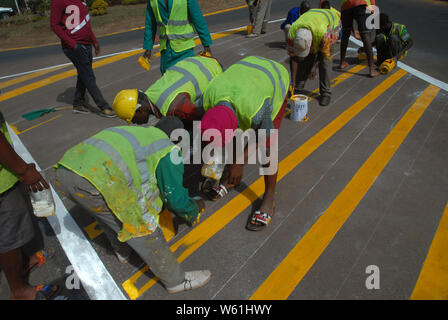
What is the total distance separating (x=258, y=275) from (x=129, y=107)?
1.88m

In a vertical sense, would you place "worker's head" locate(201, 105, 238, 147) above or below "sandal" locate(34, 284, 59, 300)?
above

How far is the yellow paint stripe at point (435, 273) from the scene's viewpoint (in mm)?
2188

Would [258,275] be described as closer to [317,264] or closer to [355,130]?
[317,264]

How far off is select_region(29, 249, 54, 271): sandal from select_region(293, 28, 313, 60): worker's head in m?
3.88

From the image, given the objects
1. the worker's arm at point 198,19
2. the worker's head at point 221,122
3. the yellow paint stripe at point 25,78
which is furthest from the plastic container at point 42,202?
the yellow paint stripe at point 25,78

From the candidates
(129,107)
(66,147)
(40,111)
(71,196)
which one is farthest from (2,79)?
(71,196)

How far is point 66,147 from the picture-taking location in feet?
14.5

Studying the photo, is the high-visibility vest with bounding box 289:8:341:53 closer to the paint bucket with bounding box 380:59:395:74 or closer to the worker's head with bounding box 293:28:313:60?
the worker's head with bounding box 293:28:313:60

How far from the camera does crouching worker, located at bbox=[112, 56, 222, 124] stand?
9.49 ft

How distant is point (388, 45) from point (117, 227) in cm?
627

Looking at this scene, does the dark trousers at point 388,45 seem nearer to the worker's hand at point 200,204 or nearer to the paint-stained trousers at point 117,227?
the worker's hand at point 200,204

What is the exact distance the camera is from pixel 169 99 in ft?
9.62

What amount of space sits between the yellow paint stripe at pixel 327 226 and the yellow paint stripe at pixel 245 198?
0.67 metres

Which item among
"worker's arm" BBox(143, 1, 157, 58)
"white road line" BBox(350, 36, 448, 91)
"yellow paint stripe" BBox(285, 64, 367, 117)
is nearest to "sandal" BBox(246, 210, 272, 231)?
"worker's arm" BBox(143, 1, 157, 58)
